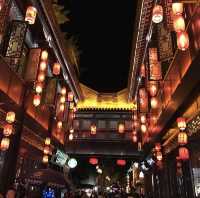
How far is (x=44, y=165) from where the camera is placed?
21.7m

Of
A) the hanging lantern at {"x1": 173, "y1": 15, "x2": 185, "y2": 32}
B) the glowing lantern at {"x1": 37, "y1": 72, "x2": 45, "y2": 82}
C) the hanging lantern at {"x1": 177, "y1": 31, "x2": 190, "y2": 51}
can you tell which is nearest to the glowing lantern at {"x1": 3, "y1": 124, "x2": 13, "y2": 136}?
the glowing lantern at {"x1": 37, "y1": 72, "x2": 45, "y2": 82}

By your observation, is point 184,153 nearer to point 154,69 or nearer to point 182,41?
point 154,69

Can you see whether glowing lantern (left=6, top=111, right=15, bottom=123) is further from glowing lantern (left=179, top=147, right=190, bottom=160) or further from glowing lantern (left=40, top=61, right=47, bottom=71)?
glowing lantern (left=179, top=147, right=190, bottom=160)

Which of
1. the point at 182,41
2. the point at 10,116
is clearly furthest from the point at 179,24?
the point at 10,116

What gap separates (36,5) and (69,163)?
764 inches

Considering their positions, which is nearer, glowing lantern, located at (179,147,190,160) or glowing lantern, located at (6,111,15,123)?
glowing lantern, located at (179,147,190,160)

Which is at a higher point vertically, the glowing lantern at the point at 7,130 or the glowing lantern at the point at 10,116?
the glowing lantern at the point at 10,116

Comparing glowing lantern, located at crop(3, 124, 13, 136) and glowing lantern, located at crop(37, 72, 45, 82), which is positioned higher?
glowing lantern, located at crop(37, 72, 45, 82)

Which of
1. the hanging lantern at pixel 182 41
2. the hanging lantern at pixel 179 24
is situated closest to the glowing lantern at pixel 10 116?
the hanging lantern at pixel 182 41

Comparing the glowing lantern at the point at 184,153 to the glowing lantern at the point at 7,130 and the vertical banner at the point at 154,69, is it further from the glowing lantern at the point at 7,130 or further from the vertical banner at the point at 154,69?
the glowing lantern at the point at 7,130

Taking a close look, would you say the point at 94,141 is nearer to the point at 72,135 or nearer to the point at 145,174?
the point at 72,135

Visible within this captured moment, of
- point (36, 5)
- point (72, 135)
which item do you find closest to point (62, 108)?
point (72, 135)

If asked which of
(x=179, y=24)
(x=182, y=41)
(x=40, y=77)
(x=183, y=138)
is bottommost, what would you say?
(x=183, y=138)

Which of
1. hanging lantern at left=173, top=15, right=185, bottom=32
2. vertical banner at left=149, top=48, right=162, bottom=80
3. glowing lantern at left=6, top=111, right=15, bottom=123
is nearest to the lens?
hanging lantern at left=173, top=15, right=185, bottom=32
